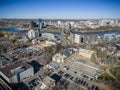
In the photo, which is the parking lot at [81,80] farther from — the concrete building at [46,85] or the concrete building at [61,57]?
the concrete building at [61,57]

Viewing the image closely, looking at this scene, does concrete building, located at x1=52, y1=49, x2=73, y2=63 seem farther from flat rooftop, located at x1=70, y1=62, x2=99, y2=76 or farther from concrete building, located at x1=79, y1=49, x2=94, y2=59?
concrete building, located at x1=79, y1=49, x2=94, y2=59

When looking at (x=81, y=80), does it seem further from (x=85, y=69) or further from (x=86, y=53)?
(x=86, y=53)

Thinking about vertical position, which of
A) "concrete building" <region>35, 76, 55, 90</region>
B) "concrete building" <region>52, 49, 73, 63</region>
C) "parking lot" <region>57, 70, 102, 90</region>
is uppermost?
"concrete building" <region>52, 49, 73, 63</region>

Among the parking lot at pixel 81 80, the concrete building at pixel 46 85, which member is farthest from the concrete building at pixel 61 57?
the concrete building at pixel 46 85

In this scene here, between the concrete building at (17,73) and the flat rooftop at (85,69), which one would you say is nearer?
the concrete building at (17,73)

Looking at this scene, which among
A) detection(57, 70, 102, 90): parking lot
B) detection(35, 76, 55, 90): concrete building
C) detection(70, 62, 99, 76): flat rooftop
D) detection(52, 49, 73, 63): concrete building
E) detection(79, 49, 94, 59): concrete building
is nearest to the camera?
detection(35, 76, 55, 90): concrete building

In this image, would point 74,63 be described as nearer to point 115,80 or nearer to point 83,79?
point 83,79

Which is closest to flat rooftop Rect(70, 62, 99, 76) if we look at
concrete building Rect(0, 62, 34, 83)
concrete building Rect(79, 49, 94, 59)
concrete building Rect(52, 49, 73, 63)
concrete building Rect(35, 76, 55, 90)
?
concrete building Rect(52, 49, 73, 63)

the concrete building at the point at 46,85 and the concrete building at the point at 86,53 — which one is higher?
the concrete building at the point at 86,53
